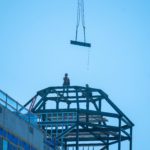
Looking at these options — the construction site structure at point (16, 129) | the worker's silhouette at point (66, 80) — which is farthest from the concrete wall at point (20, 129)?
the worker's silhouette at point (66, 80)

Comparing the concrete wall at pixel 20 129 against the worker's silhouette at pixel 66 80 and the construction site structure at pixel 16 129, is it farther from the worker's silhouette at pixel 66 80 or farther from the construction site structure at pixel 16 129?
the worker's silhouette at pixel 66 80

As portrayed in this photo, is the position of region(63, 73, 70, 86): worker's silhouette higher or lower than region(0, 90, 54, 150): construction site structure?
higher

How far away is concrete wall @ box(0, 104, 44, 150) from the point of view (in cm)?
7012

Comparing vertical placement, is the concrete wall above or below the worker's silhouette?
below

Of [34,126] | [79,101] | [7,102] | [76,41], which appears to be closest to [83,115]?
[79,101]

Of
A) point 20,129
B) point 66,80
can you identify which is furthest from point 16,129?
point 66,80

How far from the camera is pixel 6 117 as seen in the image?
70.5 metres

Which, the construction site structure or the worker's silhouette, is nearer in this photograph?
the construction site structure

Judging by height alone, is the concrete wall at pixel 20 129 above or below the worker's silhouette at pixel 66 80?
below

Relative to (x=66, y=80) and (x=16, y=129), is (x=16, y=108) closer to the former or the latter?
(x=16, y=129)

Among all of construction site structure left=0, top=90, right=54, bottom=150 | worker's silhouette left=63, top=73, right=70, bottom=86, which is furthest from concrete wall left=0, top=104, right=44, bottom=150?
worker's silhouette left=63, top=73, right=70, bottom=86

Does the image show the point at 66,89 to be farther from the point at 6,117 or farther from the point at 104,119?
the point at 6,117

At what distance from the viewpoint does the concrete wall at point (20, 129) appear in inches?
2761

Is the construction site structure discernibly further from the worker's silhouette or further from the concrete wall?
the worker's silhouette
